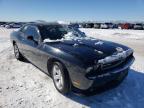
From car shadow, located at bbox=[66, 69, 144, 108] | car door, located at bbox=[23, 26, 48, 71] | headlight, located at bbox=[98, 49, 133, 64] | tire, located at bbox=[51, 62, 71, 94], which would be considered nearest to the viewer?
headlight, located at bbox=[98, 49, 133, 64]

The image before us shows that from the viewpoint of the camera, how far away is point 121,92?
4.44 m

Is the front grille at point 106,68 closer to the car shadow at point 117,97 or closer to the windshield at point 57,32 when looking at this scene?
the car shadow at point 117,97

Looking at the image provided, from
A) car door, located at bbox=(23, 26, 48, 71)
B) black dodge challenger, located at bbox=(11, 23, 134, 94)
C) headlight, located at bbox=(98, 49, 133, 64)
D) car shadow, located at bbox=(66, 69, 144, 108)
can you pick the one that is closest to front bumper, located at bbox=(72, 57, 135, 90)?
black dodge challenger, located at bbox=(11, 23, 134, 94)

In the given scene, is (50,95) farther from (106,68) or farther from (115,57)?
(115,57)

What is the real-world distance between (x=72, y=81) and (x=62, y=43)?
3.88 feet

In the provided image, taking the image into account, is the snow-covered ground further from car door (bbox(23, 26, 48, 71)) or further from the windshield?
the windshield

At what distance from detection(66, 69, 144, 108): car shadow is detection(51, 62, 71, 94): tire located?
248 millimetres

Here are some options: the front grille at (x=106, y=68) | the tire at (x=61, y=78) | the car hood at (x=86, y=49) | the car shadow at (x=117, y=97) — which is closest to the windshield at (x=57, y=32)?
the car hood at (x=86, y=49)

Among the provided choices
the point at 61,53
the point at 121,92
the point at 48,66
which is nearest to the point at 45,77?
the point at 48,66

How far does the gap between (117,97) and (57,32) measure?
2.45m

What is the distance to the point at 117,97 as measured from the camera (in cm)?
419

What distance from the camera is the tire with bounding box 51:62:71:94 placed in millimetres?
4055

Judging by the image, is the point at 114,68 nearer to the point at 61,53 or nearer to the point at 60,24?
the point at 61,53

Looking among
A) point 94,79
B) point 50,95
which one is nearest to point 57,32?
point 50,95
